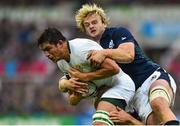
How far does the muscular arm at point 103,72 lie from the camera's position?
9.78m

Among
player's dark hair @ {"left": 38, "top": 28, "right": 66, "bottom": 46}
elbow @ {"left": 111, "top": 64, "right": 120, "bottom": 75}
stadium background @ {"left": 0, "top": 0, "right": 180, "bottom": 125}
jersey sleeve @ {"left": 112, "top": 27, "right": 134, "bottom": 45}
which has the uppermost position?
player's dark hair @ {"left": 38, "top": 28, "right": 66, "bottom": 46}

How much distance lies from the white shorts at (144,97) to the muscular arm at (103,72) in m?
0.65

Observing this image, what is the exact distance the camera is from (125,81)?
1019 cm

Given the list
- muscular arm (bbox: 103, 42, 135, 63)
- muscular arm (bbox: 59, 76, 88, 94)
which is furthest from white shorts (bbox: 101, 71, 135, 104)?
muscular arm (bbox: 103, 42, 135, 63)

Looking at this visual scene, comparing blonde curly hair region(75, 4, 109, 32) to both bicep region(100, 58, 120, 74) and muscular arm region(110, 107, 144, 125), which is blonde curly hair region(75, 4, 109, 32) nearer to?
bicep region(100, 58, 120, 74)

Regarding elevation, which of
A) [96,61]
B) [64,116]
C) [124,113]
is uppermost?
[96,61]

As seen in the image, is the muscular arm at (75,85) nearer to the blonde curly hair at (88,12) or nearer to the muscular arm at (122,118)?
the muscular arm at (122,118)

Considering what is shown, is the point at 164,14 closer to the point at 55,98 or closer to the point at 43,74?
the point at 43,74

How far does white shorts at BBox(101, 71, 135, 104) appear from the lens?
10070 mm

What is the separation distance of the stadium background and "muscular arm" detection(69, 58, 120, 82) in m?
8.28

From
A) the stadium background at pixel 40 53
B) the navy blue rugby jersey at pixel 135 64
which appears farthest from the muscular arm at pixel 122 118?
Result: the stadium background at pixel 40 53

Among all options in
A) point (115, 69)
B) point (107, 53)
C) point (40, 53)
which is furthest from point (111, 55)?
point (40, 53)

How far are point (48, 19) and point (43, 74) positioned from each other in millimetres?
5073

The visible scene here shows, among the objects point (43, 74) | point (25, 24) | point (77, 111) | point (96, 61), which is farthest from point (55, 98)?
point (96, 61)
